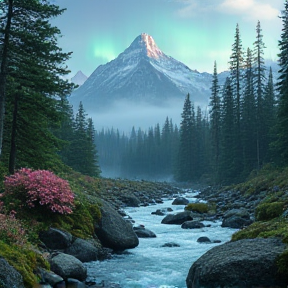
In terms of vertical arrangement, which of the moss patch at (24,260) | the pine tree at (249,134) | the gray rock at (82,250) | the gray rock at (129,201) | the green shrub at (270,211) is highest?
the pine tree at (249,134)

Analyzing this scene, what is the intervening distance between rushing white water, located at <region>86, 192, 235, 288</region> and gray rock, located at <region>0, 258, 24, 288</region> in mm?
3325

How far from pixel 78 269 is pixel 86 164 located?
41.8 metres

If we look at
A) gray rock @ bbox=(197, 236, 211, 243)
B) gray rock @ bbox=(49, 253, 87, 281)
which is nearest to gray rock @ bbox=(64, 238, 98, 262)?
gray rock @ bbox=(49, 253, 87, 281)

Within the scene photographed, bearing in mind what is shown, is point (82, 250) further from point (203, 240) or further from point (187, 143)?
point (187, 143)

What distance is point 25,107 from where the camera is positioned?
18.5 m

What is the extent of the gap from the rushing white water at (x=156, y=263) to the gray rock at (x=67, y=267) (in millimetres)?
568

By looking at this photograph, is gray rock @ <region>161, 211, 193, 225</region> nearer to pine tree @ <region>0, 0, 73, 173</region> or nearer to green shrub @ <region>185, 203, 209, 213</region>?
green shrub @ <region>185, 203, 209, 213</region>

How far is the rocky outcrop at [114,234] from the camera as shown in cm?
1423

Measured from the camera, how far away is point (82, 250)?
477 inches

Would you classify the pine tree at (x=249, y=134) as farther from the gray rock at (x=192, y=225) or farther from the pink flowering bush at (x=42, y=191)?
the pink flowering bush at (x=42, y=191)

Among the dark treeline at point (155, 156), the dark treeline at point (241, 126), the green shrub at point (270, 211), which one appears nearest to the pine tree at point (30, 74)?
the green shrub at point (270, 211)

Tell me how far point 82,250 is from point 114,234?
2.45 metres

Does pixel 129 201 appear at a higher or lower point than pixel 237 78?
lower

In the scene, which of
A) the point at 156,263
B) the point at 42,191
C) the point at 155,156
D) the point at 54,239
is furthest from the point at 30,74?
the point at 155,156
